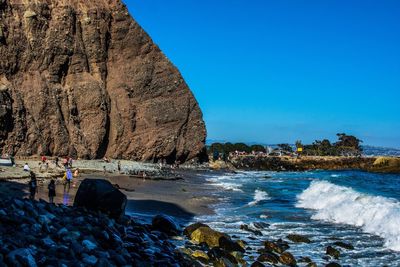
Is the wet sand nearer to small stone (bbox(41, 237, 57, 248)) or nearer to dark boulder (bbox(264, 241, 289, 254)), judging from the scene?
dark boulder (bbox(264, 241, 289, 254))

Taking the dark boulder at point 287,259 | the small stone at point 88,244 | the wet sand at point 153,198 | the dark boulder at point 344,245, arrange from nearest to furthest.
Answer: the small stone at point 88,244, the dark boulder at point 287,259, the dark boulder at point 344,245, the wet sand at point 153,198

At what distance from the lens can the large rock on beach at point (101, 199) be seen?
15.2 m

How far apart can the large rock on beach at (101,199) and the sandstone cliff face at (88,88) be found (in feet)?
127

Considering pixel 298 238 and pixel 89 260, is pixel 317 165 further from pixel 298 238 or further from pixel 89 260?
pixel 89 260

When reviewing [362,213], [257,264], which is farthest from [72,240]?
[362,213]

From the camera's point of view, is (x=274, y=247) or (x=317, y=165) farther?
(x=317, y=165)

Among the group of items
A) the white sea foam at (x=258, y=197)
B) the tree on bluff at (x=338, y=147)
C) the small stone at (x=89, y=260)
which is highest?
the tree on bluff at (x=338, y=147)

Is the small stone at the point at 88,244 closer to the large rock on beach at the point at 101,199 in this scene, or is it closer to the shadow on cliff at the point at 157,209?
the large rock on beach at the point at 101,199

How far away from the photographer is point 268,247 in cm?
1471

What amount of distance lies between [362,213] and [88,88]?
4490 centimetres

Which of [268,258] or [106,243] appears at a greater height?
[106,243]

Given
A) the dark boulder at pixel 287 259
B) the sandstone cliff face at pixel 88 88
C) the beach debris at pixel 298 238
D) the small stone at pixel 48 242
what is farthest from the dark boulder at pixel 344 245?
the sandstone cliff face at pixel 88 88

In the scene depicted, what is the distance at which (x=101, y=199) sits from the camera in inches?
606

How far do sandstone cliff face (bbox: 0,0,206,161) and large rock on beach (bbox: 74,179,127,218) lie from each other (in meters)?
38.8
